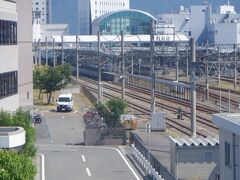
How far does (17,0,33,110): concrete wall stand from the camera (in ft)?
89.3

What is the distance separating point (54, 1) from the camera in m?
137

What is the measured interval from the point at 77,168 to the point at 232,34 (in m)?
70.7

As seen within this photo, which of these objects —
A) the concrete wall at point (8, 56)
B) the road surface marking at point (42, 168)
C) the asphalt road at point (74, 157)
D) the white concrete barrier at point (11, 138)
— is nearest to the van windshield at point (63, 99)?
the asphalt road at point (74, 157)

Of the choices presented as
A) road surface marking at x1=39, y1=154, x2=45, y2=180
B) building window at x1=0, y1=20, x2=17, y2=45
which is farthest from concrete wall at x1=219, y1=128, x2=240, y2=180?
building window at x1=0, y1=20, x2=17, y2=45

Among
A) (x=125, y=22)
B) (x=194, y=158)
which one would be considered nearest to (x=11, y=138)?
(x=194, y=158)

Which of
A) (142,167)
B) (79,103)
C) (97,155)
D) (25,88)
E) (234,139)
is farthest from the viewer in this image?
(79,103)

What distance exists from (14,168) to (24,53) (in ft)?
59.8

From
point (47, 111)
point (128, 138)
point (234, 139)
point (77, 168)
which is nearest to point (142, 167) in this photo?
point (77, 168)

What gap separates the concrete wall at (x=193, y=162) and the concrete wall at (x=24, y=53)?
1242 cm

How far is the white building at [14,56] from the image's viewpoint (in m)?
22.0

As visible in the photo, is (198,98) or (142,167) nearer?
(142,167)

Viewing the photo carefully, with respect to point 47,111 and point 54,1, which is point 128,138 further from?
point 54,1

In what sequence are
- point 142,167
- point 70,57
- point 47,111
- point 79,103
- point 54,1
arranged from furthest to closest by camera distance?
1. point 54,1
2. point 70,57
3. point 79,103
4. point 47,111
5. point 142,167

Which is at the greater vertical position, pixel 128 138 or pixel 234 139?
pixel 234 139
